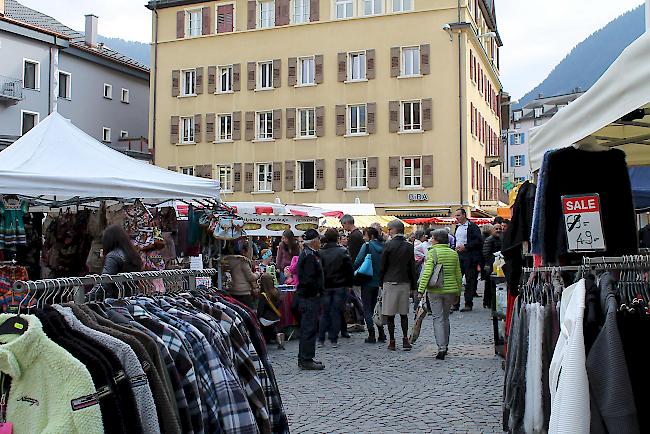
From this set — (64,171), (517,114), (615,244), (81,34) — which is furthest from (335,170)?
(517,114)

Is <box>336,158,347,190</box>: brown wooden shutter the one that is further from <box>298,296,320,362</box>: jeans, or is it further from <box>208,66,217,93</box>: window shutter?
<box>298,296,320,362</box>: jeans

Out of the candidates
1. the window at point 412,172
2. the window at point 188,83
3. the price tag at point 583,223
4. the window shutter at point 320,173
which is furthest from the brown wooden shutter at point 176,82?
the price tag at point 583,223

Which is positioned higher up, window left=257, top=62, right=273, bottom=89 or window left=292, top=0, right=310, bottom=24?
window left=292, top=0, right=310, bottom=24

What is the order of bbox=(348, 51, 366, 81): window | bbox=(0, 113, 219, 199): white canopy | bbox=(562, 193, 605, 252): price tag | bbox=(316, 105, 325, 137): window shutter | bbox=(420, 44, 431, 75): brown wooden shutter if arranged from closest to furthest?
bbox=(562, 193, 605, 252): price tag → bbox=(0, 113, 219, 199): white canopy → bbox=(420, 44, 431, 75): brown wooden shutter → bbox=(348, 51, 366, 81): window → bbox=(316, 105, 325, 137): window shutter

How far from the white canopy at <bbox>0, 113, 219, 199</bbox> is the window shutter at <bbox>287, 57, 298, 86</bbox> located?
2995 centimetres

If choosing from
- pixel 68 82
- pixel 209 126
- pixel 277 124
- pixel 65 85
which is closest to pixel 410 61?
pixel 277 124

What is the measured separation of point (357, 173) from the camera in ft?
122

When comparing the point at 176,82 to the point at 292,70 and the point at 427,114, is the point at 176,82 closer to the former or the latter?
the point at 292,70

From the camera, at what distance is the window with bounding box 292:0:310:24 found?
38906mm

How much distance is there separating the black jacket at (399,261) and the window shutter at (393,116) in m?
26.0

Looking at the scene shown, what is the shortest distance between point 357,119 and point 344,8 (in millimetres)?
6196

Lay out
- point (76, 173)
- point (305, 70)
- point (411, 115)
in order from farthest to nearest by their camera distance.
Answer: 1. point (305, 70)
2. point (411, 115)
3. point (76, 173)

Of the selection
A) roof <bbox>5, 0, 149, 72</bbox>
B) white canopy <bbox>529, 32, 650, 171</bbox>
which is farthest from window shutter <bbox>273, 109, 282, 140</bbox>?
white canopy <bbox>529, 32, 650, 171</bbox>

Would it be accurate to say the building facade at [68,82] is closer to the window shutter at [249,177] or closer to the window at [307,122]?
the window shutter at [249,177]
